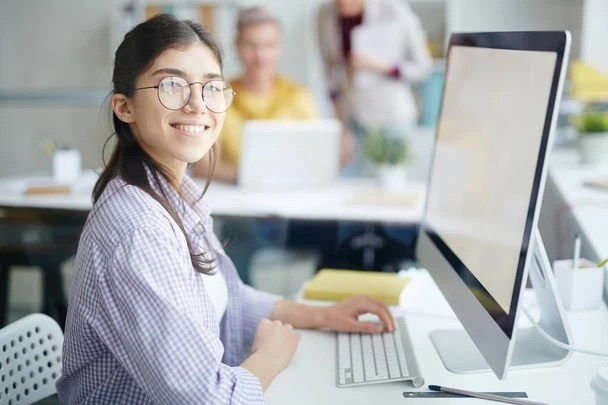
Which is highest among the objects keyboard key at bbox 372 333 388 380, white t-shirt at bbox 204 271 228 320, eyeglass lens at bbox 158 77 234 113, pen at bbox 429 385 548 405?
eyeglass lens at bbox 158 77 234 113

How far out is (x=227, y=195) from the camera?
257cm

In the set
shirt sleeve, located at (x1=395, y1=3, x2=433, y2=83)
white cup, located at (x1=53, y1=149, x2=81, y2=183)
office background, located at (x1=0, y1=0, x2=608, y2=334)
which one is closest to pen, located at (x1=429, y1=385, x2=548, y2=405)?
white cup, located at (x1=53, y1=149, x2=81, y2=183)

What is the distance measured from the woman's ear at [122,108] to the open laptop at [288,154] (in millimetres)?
1405

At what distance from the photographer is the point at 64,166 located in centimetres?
276

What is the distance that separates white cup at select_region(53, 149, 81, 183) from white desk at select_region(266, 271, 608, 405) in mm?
1764

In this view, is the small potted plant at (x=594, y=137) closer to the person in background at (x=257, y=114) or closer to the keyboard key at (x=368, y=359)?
the person in background at (x=257, y=114)

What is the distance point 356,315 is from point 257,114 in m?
1.85

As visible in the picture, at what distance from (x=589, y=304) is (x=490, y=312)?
473 mm

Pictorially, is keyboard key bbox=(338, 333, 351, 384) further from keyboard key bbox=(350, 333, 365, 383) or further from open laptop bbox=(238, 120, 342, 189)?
open laptop bbox=(238, 120, 342, 189)

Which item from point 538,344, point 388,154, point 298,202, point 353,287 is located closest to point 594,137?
point 388,154

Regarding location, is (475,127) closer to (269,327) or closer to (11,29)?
(269,327)

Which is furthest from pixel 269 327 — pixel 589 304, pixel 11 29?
pixel 11 29

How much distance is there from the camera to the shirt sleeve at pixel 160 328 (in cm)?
87

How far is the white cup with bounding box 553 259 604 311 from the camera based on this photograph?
4.36 ft
